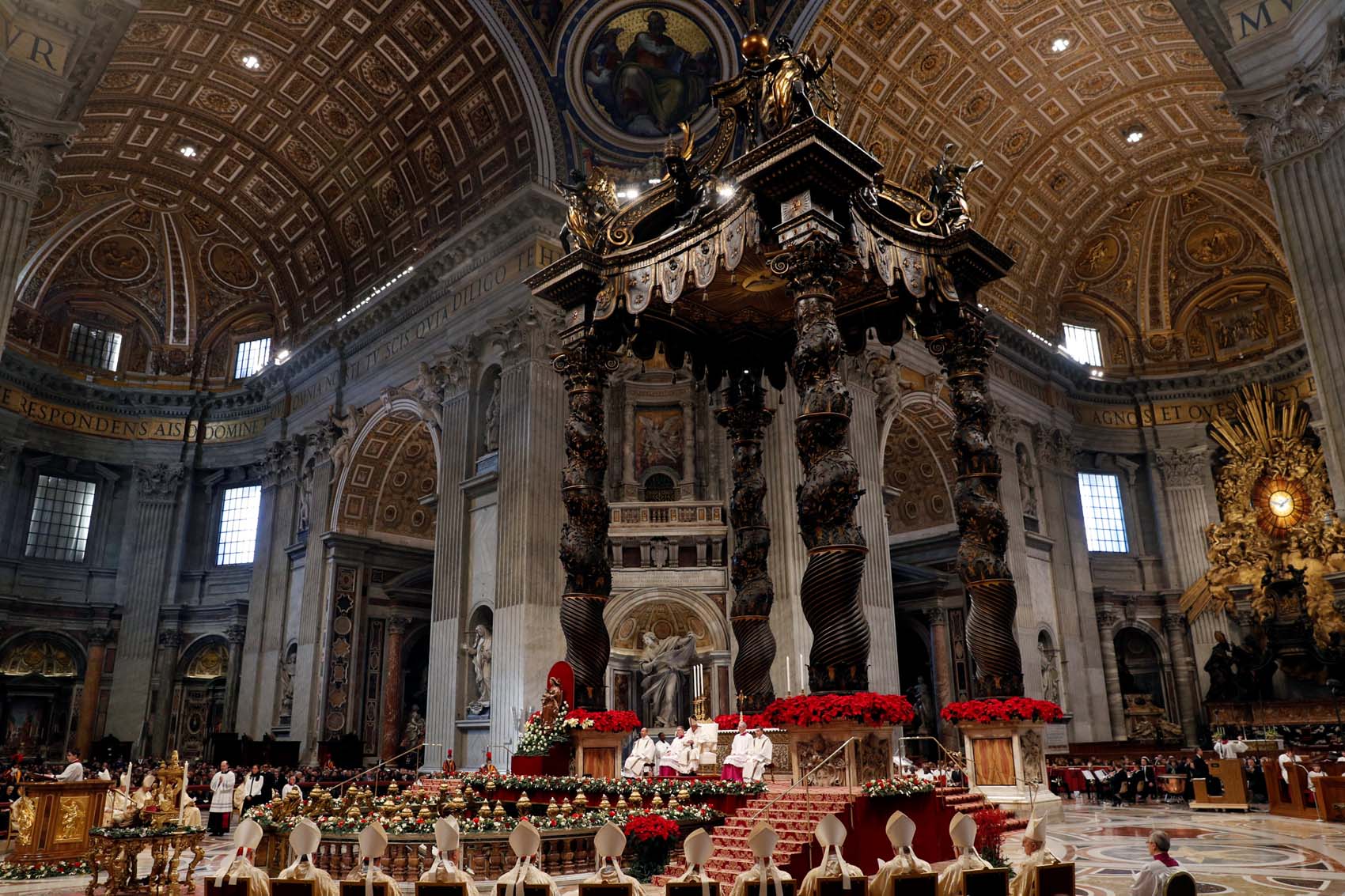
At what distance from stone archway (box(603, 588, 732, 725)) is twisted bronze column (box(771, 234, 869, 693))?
366 inches

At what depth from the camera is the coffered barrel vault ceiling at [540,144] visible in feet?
60.5

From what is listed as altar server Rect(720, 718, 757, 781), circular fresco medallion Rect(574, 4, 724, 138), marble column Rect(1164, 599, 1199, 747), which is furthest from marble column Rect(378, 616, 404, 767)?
marble column Rect(1164, 599, 1199, 747)

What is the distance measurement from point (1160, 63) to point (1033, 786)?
17398 millimetres

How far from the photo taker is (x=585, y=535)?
947 centimetres

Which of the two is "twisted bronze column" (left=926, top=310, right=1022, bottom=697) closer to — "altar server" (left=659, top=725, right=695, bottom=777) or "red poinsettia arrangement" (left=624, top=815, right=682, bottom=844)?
"red poinsettia arrangement" (left=624, top=815, right=682, bottom=844)

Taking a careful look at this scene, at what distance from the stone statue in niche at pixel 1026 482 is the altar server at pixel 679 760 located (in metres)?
13.7

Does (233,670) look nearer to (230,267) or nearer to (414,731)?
(414,731)

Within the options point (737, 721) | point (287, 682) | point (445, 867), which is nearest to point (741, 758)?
point (737, 721)

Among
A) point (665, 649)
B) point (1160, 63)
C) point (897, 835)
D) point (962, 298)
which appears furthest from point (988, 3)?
point (897, 835)

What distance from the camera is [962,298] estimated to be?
965cm

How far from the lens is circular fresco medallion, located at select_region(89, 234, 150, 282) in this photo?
26.6m

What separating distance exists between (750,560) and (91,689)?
22067mm

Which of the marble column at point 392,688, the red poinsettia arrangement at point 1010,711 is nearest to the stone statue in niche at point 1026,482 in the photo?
the red poinsettia arrangement at point 1010,711

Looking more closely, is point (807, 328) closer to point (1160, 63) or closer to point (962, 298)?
point (962, 298)
